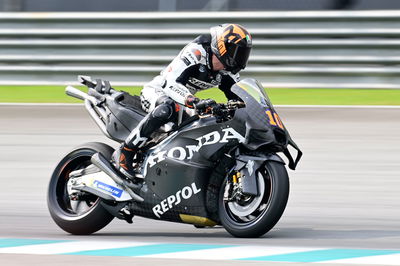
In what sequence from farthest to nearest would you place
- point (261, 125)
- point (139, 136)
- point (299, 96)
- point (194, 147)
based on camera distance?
point (299, 96)
point (139, 136)
point (194, 147)
point (261, 125)

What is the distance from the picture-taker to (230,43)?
20.2 ft

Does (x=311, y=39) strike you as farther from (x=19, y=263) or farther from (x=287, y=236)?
(x=19, y=263)

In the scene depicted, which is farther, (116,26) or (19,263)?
(116,26)

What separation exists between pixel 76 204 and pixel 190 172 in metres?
1.00

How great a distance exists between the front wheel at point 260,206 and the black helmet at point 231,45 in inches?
29.6

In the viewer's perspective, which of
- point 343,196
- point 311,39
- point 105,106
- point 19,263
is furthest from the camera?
point 311,39

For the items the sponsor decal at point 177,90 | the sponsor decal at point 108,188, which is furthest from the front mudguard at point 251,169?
the sponsor decal at point 108,188

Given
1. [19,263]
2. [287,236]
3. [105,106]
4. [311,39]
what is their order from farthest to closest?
1. [311,39]
2. [105,106]
3. [287,236]
4. [19,263]

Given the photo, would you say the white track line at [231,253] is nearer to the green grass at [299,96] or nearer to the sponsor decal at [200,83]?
the sponsor decal at [200,83]

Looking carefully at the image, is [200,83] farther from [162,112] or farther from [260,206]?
[260,206]

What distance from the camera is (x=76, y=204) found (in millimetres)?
6785

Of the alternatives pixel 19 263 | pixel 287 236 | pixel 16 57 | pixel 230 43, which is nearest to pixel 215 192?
pixel 287 236
